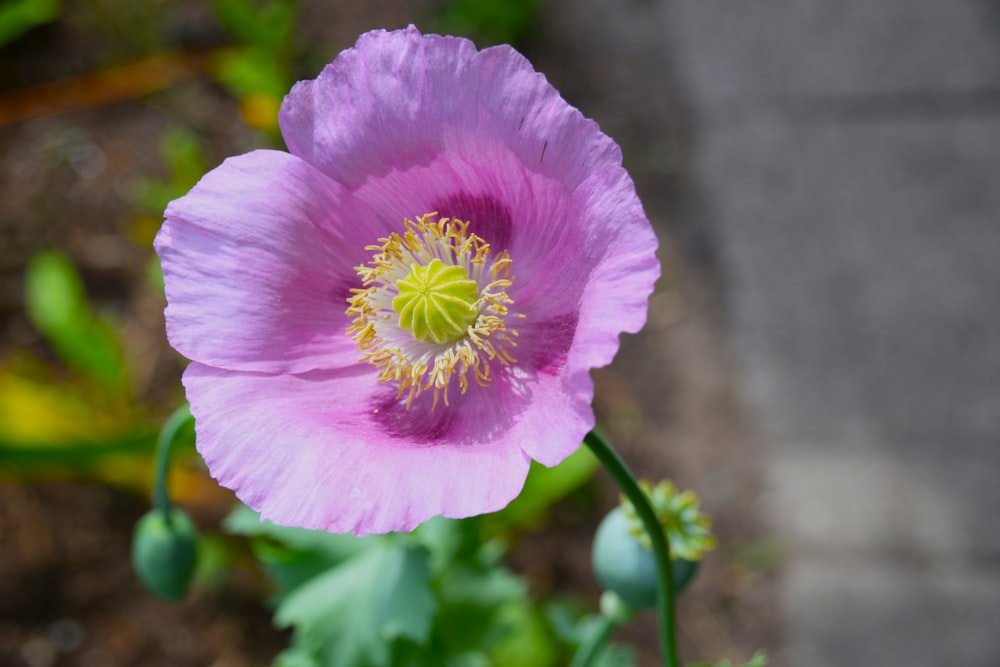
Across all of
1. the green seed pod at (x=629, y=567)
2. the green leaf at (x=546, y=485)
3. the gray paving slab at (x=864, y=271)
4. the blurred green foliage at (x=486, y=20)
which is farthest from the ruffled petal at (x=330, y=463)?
the blurred green foliage at (x=486, y=20)

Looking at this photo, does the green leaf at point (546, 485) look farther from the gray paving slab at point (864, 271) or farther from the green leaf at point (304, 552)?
the gray paving slab at point (864, 271)

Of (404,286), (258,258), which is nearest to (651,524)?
(404,286)

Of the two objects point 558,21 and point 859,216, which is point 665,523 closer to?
point 859,216

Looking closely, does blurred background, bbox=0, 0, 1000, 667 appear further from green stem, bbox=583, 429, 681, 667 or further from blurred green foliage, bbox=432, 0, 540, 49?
green stem, bbox=583, 429, 681, 667

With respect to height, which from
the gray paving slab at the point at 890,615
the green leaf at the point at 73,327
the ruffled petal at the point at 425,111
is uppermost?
the ruffled petal at the point at 425,111

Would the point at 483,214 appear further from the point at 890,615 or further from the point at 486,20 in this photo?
the point at 486,20

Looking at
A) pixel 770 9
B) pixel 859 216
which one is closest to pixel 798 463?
pixel 859 216
